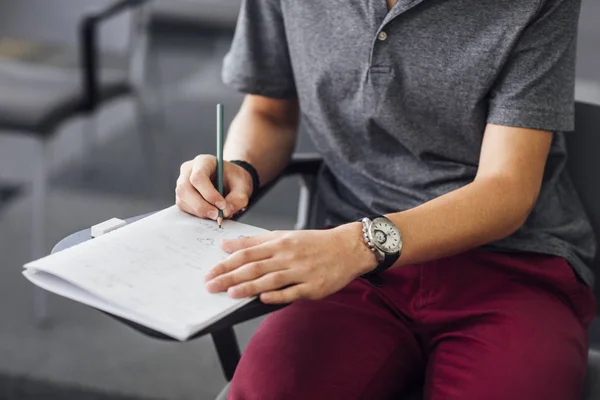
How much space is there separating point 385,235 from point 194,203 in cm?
25

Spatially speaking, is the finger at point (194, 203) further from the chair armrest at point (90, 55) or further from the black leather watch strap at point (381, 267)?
the chair armrest at point (90, 55)

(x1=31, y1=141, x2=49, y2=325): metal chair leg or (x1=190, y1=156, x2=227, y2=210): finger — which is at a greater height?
(x1=190, y1=156, x2=227, y2=210): finger

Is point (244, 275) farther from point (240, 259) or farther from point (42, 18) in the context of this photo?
point (42, 18)

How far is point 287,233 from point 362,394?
24 cm

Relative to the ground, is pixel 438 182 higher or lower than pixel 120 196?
higher

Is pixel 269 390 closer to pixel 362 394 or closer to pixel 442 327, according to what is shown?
pixel 362 394

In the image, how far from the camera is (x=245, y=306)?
0.97 metres

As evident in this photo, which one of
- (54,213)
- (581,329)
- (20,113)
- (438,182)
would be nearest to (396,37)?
(438,182)

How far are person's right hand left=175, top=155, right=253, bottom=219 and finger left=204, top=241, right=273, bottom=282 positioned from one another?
0.14 meters

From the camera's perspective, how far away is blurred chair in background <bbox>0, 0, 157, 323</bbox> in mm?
2180

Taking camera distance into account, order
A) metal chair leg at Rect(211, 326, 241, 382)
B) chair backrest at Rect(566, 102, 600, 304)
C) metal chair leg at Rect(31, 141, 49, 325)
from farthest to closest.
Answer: metal chair leg at Rect(31, 141, 49, 325) < chair backrest at Rect(566, 102, 600, 304) < metal chair leg at Rect(211, 326, 241, 382)

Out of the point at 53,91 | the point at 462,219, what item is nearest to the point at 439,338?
the point at 462,219

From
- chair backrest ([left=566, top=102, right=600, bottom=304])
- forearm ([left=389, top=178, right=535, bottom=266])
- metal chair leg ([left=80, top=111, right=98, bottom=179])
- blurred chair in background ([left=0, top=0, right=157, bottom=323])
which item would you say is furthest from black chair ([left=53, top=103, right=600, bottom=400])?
metal chair leg ([left=80, top=111, right=98, bottom=179])

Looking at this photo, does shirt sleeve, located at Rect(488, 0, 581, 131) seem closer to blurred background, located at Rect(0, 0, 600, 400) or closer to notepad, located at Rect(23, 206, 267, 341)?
blurred background, located at Rect(0, 0, 600, 400)
